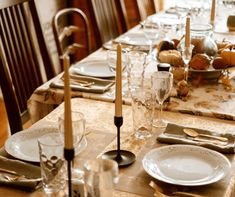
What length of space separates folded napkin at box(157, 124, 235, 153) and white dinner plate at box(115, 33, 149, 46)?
3.18 feet

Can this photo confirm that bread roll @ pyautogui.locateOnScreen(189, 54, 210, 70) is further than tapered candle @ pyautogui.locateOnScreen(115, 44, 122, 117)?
Yes

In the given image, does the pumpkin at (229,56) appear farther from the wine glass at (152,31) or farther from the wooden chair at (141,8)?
the wooden chair at (141,8)

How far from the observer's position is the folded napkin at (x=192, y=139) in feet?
4.12

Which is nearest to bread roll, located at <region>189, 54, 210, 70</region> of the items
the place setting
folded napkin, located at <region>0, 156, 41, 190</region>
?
the place setting

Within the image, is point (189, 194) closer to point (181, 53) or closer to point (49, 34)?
point (181, 53)

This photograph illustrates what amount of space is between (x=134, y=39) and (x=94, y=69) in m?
0.52

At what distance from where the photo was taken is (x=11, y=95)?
1.79 meters

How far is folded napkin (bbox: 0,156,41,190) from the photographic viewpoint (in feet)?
3.56

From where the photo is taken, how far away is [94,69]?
191cm

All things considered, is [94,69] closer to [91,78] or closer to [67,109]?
[91,78]

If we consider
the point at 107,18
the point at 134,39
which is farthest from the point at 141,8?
the point at 134,39

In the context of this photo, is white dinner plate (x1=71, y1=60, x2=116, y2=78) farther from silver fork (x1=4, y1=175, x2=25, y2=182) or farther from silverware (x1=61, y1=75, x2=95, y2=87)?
silver fork (x1=4, y1=175, x2=25, y2=182)

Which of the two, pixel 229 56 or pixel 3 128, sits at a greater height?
pixel 229 56

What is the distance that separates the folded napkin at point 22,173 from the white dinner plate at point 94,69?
0.67 meters
